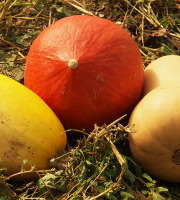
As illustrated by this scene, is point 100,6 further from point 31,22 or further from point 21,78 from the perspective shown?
point 21,78

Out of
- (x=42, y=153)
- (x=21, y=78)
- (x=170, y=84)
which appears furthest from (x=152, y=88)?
(x=21, y=78)

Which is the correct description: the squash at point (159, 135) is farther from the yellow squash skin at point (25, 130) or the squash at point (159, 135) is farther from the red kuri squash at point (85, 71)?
the yellow squash skin at point (25, 130)

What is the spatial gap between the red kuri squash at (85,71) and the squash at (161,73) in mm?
132

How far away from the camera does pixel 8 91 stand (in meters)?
2.08

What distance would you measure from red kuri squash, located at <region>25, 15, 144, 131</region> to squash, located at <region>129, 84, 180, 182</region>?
0.65ft

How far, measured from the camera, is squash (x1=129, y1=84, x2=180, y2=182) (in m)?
1.99

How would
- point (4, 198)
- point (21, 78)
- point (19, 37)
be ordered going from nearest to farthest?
point (4, 198) → point (21, 78) → point (19, 37)

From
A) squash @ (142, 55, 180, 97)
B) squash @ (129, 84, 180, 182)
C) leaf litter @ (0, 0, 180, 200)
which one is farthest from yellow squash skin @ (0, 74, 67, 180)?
squash @ (142, 55, 180, 97)

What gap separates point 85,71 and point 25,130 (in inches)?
20.4

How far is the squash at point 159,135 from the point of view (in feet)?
6.52

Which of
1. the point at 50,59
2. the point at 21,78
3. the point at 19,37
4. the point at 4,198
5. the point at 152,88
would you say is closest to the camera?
the point at 4,198

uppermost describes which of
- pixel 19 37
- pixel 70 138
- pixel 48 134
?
pixel 19 37

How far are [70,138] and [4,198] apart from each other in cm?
84

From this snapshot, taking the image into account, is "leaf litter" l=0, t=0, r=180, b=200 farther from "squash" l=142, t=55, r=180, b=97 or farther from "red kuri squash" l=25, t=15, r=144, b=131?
"squash" l=142, t=55, r=180, b=97
